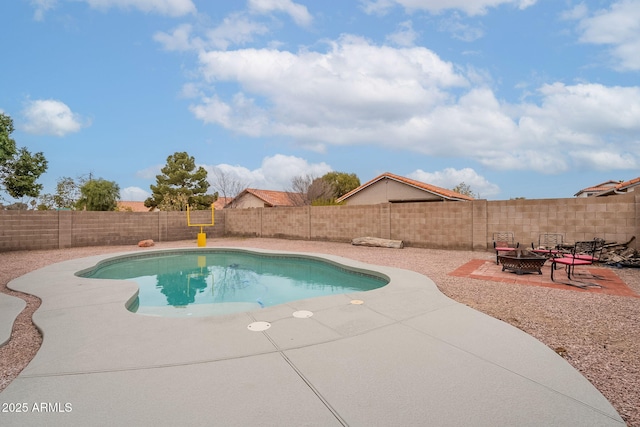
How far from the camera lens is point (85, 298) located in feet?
17.5

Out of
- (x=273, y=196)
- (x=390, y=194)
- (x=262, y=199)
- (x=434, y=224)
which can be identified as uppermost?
(x=273, y=196)

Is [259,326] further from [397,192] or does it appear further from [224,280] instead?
[397,192]

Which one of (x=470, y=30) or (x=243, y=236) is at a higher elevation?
(x=470, y=30)

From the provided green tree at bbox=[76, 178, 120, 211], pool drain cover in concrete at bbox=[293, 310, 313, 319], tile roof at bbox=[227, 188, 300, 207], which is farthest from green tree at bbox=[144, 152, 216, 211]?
pool drain cover in concrete at bbox=[293, 310, 313, 319]

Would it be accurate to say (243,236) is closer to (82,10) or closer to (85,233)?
(85,233)

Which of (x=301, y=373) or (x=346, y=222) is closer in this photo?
(x=301, y=373)

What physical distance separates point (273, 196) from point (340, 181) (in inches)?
344

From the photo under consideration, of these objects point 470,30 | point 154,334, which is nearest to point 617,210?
point 470,30

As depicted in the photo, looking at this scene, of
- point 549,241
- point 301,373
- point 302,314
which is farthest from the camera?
point 549,241

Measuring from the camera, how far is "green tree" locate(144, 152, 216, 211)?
32250 mm

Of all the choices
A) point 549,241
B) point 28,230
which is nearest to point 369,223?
point 549,241

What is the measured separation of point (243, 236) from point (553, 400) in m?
18.1

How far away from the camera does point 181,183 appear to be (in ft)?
107

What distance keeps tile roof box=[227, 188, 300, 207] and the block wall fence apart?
12.0 meters
